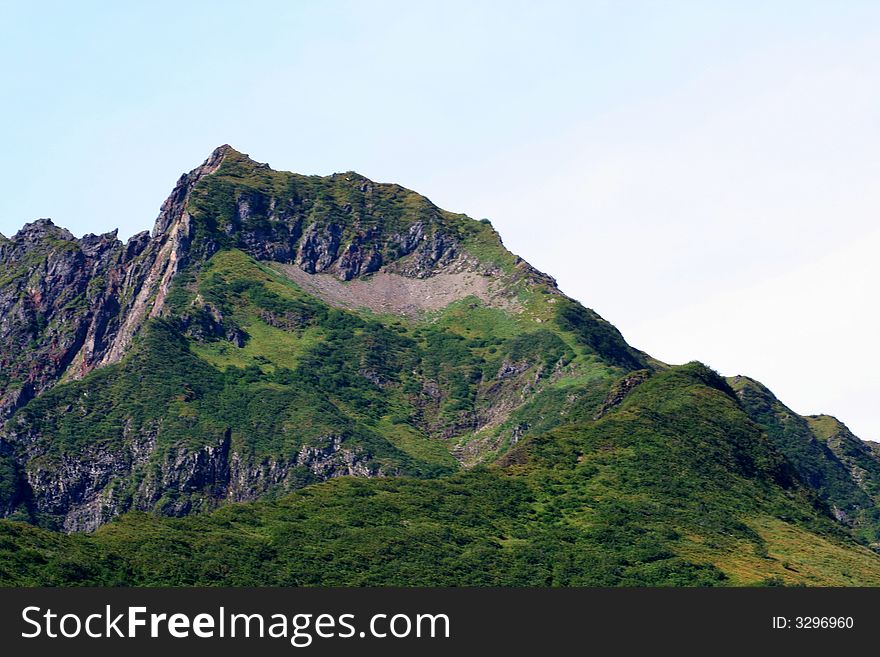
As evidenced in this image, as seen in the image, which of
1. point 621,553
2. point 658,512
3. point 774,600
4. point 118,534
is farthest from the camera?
point 658,512

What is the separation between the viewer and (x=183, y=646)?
293 feet

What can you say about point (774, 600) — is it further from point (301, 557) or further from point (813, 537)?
point (813, 537)

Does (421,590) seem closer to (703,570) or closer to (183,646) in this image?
(183,646)

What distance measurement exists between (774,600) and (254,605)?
40401 millimetres

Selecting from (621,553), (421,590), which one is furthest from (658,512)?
(421,590)

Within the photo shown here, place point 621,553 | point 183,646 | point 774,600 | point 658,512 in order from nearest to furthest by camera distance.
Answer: point 183,646 → point 774,600 → point 621,553 → point 658,512

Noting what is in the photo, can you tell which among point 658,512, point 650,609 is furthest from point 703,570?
point 650,609

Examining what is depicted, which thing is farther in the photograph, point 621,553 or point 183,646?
point 621,553

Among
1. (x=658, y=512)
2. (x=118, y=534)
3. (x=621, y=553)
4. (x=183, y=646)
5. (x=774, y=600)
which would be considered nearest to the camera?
(x=183, y=646)

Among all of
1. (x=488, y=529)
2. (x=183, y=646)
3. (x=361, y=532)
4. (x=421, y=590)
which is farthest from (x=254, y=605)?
(x=488, y=529)

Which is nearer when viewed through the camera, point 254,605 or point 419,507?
point 254,605

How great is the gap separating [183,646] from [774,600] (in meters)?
45.3

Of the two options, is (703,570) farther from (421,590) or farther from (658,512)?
(421,590)

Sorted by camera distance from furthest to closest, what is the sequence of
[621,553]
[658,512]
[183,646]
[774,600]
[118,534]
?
[658,512], [621,553], [118,534], [774,600], [183,646]
